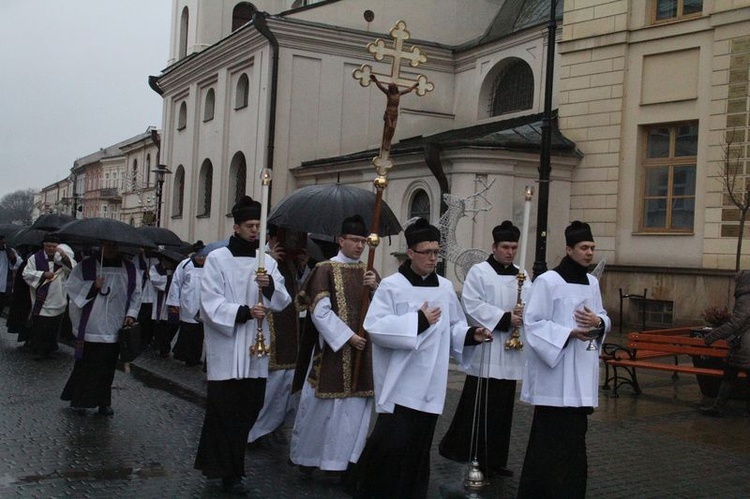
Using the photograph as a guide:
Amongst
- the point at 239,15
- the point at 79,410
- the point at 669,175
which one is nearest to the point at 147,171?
the point at 239,15

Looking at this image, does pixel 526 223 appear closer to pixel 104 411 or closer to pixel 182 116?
pixel 104 411

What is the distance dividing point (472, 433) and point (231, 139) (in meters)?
25.1

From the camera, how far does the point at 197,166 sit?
111 feet

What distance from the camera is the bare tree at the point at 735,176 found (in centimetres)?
1670

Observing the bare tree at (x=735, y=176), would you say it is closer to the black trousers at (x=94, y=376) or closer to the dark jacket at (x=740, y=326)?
the dark jacket at (x=740, y=326)

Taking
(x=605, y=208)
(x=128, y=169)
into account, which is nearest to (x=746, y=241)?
(x=605, y=208)

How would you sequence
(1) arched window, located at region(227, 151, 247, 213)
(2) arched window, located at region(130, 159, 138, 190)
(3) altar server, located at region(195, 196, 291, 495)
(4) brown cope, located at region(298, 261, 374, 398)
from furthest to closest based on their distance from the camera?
(2) arched window, located at region(130, 159, 138, 190) → (1) arched window, located at region(227, 151, 247, 213) → (4) brown cope, located at region(298, 261, 374, 398) → (3) altar server, located at region(195, 196, 291, 495)

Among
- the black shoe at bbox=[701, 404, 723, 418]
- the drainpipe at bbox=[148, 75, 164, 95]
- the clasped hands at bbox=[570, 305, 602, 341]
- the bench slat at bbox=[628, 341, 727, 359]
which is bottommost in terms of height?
the black shoe at bbox=[701, 404, 723, 418]

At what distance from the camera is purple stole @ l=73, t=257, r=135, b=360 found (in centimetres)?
933

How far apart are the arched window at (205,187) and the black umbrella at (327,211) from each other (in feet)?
84.7

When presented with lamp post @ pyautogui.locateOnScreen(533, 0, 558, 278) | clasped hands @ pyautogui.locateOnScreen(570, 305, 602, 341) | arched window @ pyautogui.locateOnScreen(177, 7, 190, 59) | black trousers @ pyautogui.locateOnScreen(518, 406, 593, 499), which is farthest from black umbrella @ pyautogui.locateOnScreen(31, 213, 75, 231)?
arched window @ pyautogui.locateOnScreen(177, 7, 190, 59)

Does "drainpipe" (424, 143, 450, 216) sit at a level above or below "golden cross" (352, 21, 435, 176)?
above

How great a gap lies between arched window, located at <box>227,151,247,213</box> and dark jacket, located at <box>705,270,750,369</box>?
72.0ft

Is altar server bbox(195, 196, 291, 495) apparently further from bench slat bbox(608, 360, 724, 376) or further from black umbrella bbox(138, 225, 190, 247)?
black umbrella bbox(138, 225, 190, 247)
